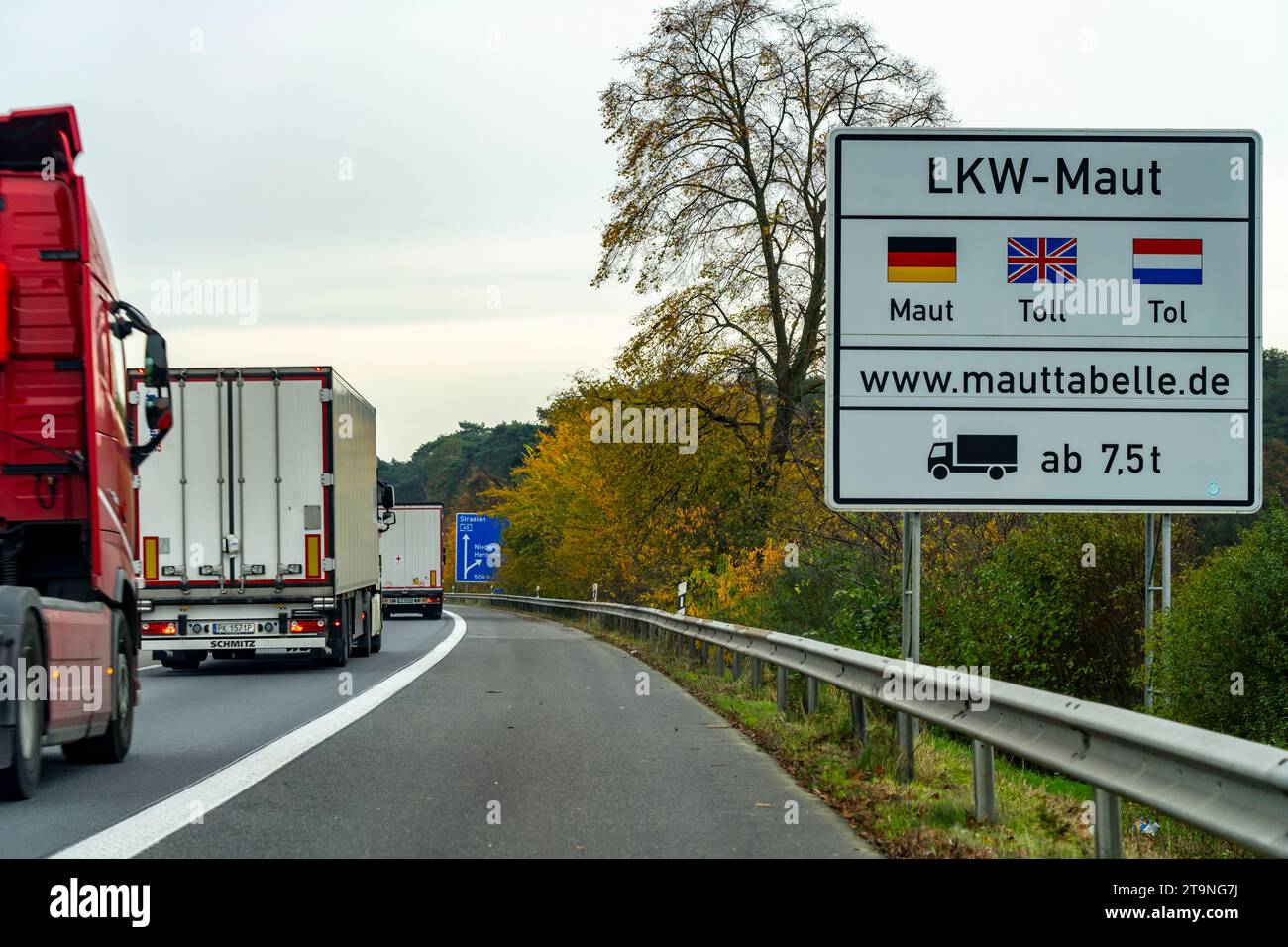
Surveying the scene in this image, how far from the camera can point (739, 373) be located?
30.9 metres

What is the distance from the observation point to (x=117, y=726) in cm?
1090

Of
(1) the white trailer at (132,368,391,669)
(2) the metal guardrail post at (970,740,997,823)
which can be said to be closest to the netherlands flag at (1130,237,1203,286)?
(2) the metal guardrail post at (970,740,997,823)

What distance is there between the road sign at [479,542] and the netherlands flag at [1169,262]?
56.5 meters

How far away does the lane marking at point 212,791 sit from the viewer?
734cm

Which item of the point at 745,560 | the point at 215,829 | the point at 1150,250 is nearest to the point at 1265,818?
the point at 215,829

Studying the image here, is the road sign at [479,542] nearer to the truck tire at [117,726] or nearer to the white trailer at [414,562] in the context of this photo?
the white trailer at [414,562]

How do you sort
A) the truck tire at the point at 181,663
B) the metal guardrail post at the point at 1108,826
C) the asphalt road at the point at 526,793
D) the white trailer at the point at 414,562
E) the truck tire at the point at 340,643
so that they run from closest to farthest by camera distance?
the metal guardrail post at the point at 1108,826 < the asphalt road at the point at 526,793 < the truck tire at the point at 340,643 < the truck tire at the point at 181,663 < the white trailer at the point at 414,562

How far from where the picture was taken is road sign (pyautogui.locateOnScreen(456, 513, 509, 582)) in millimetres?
66000

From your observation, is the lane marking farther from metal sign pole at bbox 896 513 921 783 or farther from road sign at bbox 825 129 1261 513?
road sign at bbox 825 129 1261 513

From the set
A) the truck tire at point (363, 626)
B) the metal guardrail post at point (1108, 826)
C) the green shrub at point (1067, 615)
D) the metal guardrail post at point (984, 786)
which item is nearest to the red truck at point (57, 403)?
the metal guardrail post at point (984, 786)

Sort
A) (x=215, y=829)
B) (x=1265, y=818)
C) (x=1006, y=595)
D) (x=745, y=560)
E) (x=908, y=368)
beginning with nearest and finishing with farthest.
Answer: (x=1265, y=818), (x=215, y=829), (x=908, y=368), (x=1006, y=595), (x=745, y=560)

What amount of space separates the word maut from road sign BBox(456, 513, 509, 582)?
35973 mm
